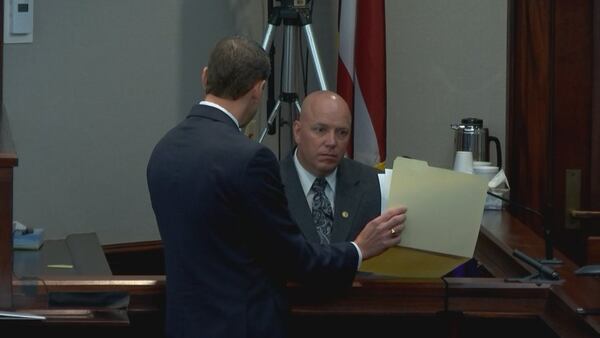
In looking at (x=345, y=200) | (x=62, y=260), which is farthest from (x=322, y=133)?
(x=62, y=260)

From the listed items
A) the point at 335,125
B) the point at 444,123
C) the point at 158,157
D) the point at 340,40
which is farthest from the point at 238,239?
the point at 444,123

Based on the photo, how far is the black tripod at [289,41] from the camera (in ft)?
14.0

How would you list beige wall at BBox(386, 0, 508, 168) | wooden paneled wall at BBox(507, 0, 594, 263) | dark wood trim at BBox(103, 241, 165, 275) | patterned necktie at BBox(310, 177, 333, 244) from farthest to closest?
beige wall at BBox(386, 0, 508, 168) < dark wood trim at BBox(103, 241, 165, 275) < wooden paneled wall at BBox(507, 0, 594, 263) < patterned necktie at BBox(310, 177, 333, 244)

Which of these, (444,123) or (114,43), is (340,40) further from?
(114,43)

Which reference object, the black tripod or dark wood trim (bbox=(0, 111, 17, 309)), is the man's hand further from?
the black tripod

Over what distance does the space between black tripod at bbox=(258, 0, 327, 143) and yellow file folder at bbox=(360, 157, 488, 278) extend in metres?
1.91

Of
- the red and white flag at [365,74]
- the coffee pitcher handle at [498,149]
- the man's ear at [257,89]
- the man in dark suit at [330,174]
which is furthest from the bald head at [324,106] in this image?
the coffee pitcher handle at [498,149]

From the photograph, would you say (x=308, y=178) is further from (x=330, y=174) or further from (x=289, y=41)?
(x=289, y=41)

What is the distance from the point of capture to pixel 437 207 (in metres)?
2.37

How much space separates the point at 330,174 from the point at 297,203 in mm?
155

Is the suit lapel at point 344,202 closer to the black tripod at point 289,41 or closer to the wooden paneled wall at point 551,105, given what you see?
the black tripod at point 289,41

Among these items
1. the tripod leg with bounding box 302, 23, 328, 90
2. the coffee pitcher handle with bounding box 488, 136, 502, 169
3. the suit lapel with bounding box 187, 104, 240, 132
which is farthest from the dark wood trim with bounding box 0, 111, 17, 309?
the coffee pitcher handle with bounding box 488, 136, 502, 169

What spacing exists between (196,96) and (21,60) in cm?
75

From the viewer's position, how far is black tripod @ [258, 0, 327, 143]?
4270mm
